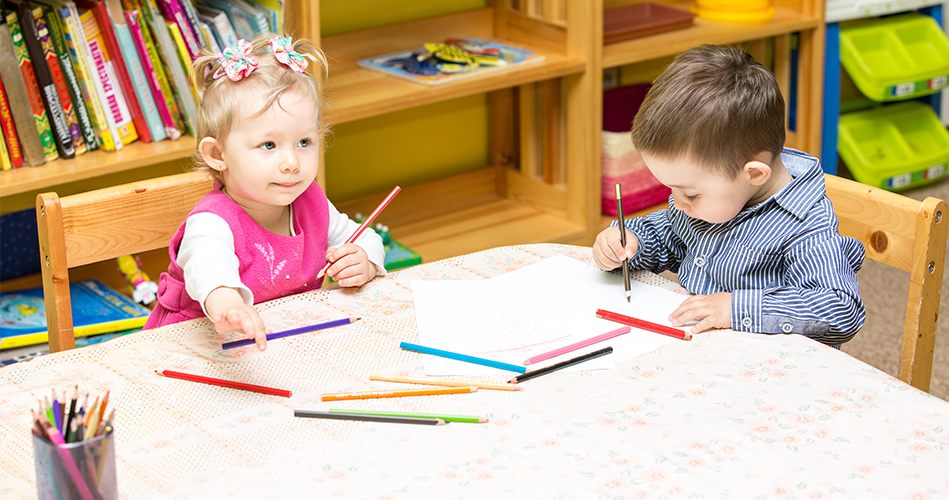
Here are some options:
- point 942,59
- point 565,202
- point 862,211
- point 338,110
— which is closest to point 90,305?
point 338,110

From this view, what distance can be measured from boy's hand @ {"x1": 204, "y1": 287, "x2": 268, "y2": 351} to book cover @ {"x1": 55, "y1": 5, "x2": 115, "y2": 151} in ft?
2.92

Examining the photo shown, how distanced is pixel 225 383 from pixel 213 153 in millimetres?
386

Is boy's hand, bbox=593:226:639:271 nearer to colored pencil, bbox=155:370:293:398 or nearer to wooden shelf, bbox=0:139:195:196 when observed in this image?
colored pencil, bbox=155:370:293:398

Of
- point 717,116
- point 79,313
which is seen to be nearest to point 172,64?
point 79,313

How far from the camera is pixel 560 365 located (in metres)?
0.94

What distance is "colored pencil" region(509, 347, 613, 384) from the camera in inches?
36.0

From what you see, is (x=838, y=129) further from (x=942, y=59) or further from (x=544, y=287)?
(x=544, y=287)

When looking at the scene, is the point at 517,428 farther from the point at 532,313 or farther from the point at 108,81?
the point at 108,81

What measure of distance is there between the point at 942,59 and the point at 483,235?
64.1 inches

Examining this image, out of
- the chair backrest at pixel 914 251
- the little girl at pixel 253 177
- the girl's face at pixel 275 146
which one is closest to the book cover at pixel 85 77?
the little girl at pixel 253 177

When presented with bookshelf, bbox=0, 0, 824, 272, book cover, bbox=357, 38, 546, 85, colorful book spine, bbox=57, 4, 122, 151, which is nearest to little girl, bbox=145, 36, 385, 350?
colorful book spine, bbox=57, 4, 122, 151

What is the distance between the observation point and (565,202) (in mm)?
2355

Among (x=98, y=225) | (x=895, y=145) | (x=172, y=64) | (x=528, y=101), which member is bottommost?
(x=895, y=145)

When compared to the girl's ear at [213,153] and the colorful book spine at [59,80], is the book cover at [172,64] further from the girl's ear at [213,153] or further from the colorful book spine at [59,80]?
the girl's ear at [213,153]
